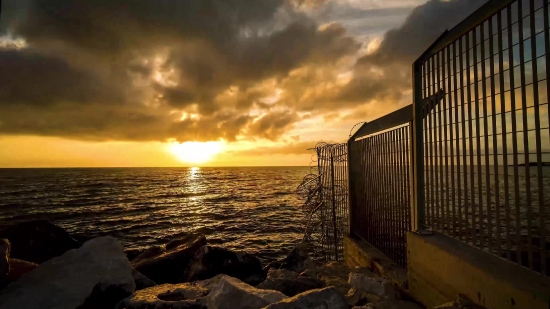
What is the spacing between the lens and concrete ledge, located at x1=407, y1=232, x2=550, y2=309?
259 centimetres

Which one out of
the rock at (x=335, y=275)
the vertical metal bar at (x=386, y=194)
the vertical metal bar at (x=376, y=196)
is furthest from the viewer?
the vertical metal bar at (x=376, y=196)

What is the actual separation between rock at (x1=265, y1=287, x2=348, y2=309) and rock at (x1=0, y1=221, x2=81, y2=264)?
6.84m

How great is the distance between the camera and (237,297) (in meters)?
3.67

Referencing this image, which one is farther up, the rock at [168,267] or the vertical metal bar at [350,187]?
the vertical metal bar at [350,187]

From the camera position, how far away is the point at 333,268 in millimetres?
6828

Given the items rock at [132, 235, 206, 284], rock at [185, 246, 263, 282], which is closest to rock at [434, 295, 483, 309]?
rock at [185, 246, 263, 282]

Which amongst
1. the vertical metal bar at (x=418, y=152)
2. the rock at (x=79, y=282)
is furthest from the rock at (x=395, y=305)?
the rock at (x=79, y=282)

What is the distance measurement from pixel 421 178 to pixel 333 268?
10.9 ft

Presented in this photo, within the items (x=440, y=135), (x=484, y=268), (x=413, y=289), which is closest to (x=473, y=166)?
(x=440, y=135)

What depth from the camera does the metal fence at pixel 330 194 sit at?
9254 millimetres

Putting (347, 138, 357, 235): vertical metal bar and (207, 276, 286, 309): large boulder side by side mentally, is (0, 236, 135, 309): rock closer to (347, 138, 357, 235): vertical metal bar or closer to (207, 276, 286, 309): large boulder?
(207, 276, 286, 309): large boulder

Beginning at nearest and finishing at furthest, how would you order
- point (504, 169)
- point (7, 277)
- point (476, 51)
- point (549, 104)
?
point (549, 104), point (504, 169), point (476, 51), point (7, 277)

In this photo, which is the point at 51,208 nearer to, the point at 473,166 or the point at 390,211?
the point at 390,211

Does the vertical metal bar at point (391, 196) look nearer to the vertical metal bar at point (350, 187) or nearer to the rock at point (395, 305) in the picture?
the rock at point (395, 305)
